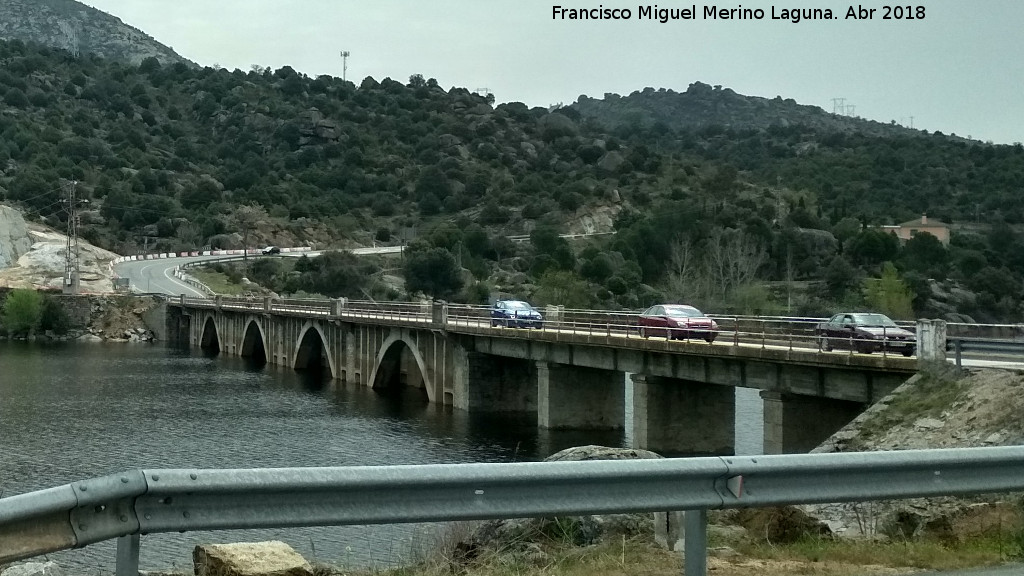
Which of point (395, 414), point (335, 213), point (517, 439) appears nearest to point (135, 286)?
point (335, 213)

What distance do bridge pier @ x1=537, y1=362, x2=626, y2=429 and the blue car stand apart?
313 cm

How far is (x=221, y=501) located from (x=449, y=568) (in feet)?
8.67

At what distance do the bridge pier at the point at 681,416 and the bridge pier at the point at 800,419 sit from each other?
617 cm

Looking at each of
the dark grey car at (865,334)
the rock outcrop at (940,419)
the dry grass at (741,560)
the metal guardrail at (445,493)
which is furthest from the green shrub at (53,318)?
the metal guardrail at (445,493)

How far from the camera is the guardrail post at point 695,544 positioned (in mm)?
6609

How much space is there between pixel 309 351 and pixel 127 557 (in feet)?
272

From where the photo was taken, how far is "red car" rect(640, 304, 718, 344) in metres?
39.3

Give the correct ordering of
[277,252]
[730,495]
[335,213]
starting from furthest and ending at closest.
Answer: [335,213]
[277,252]
[730,495]

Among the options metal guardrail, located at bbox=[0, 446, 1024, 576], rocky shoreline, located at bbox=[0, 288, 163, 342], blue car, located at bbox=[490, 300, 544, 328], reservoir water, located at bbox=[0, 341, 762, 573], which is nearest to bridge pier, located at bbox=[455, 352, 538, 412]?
reservoir water, located at bbox=[0, 341, 762, 573]

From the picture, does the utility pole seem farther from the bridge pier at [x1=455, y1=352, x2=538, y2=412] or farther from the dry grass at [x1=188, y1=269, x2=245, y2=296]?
the bridge pier at [x1=455, y1=352, x2=538, y2=412]

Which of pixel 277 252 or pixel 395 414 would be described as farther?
pixel 277 252

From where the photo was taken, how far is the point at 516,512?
20.6ft

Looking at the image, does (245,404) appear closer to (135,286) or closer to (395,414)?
(395,414)

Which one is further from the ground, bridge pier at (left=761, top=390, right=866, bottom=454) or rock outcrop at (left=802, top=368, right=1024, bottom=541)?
rock outcrop at (left=802, top=368, right=1024, bottom=541)
